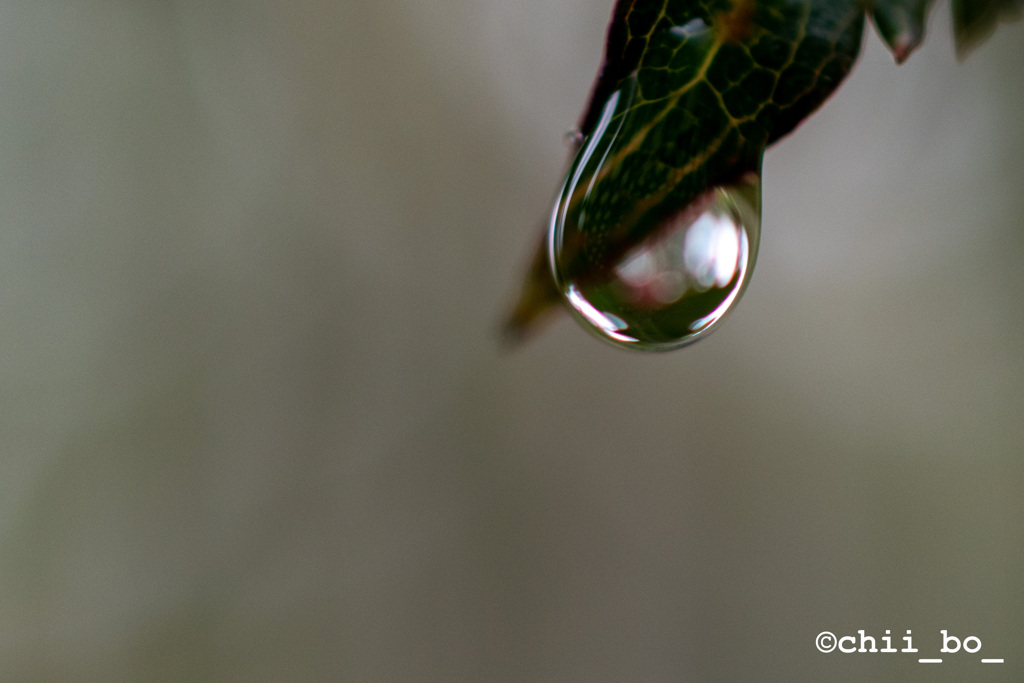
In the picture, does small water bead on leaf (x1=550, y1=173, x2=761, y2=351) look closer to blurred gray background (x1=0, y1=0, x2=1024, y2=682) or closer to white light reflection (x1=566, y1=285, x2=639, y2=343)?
white light reflection (x1=566, y1=285, x2=639, y2=343)

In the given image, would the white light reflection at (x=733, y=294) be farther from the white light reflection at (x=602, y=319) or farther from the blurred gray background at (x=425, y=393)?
the blurred gray background at (x=425, y=393)

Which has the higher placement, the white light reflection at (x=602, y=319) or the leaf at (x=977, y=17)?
the leaf at (x=977, y=17)

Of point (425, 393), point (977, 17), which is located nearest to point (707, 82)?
point (977, 17)

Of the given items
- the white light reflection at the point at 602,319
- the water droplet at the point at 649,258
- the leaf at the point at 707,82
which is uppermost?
the leaf at the point at 707,82

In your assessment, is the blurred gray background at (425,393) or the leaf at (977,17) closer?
the leaf at (977,17)

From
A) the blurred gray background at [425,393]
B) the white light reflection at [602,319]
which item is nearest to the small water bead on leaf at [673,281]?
the white light reflection at [602,319]

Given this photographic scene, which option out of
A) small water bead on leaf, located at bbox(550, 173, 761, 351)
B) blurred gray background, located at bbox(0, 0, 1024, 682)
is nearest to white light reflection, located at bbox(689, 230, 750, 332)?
small water bead on leaf, located at bbox(550, 173, 761, 351)

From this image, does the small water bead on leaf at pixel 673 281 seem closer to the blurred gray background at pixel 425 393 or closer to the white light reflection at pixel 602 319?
the white light reflection at pixel 602 319

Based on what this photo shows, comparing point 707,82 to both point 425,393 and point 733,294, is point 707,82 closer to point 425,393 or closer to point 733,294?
point 733,294
